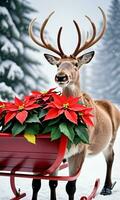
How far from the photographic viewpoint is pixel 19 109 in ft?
6.86

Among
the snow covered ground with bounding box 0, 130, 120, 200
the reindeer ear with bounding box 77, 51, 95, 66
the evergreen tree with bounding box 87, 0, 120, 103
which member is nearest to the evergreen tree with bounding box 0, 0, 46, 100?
the snow covered ground with bounding box 0, 130, 120, 200

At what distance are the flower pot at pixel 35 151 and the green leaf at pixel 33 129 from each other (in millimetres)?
31

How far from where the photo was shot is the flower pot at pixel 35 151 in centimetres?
200

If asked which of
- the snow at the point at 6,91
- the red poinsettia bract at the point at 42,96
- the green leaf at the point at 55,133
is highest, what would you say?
the snow at the point at 6,91

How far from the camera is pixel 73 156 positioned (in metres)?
2.32

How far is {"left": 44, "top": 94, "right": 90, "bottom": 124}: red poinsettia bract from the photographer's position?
1.97m

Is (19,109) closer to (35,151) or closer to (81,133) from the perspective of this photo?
(35,151)

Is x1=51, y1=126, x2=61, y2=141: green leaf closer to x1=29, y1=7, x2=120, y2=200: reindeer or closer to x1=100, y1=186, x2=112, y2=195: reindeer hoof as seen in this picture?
x1=29, y1=7, x2=120, y2=200: reindeer

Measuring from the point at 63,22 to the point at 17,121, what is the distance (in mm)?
8285

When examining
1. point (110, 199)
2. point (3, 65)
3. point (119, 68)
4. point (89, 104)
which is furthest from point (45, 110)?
point (119, 68)

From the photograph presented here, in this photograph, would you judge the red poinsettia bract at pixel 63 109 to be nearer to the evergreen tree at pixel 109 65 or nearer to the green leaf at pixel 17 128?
the green leaf at pixel 17 128

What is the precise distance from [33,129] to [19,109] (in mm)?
138

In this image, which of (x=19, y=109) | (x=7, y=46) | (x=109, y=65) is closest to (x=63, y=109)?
(x=19, y=109)

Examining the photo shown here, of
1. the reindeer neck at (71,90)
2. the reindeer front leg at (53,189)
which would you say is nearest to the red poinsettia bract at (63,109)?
the reindeer neck at (71,90)
